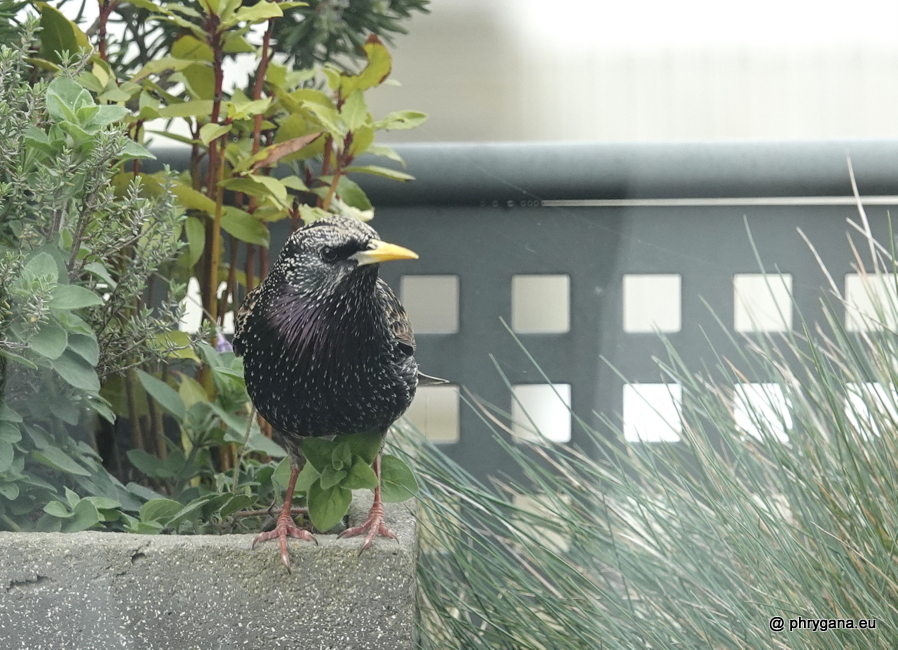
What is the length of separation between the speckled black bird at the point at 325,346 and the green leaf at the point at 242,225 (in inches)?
9.3

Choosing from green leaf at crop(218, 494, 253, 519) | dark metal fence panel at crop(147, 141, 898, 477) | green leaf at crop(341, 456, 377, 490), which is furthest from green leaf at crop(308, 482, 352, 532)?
dark metal fence panel at crop(147, 141, 898, 477)

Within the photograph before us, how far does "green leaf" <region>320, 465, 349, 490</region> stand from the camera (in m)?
0.63

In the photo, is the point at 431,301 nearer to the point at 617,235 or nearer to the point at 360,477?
the point at 617,235

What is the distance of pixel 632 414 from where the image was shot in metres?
0.88

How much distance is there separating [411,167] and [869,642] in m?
0.67

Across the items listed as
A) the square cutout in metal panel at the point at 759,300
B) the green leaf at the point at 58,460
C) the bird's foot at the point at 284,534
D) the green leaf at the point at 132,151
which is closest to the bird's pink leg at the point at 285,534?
the bird's foot at the point at 284,534

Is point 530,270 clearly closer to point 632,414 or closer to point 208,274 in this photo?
point 632,414

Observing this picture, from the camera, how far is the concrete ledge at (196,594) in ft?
1.88

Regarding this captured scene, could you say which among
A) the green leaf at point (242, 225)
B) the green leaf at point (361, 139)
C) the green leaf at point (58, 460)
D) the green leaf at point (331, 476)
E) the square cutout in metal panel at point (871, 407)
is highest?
the green leaf at point (361, 139)

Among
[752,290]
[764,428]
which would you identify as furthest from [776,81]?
[764,428]

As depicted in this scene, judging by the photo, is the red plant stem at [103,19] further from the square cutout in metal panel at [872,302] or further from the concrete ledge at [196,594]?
the square cutout in metal panel at [872,302]

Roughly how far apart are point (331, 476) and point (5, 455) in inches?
10.1

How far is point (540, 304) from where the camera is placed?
3.25 ft

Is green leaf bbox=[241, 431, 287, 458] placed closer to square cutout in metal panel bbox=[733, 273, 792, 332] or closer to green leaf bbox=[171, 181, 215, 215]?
green leaf bbox=[171, 181, 215, 215]
